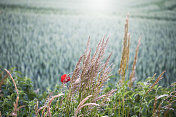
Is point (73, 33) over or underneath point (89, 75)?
underneath

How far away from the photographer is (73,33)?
11.5ft

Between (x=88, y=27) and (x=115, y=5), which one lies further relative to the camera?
(x=115, y=5)

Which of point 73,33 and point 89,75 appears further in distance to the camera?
point 73,33

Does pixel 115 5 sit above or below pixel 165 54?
above

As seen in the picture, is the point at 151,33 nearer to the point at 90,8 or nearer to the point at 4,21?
the point at 90,8

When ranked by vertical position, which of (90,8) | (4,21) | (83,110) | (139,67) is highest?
(90,8)

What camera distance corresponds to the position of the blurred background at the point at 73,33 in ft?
7.05

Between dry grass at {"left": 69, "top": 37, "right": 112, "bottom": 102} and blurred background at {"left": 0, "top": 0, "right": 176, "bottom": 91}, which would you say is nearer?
dry grass at {"left": 69, "top": 37, "right": 112, "bottom": 102}

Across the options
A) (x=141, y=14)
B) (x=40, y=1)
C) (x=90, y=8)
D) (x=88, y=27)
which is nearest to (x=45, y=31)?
(x=88, y=27)

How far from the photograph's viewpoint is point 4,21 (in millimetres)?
3732

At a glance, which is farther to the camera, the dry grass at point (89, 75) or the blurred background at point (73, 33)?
the blurred background at point (73, 33)

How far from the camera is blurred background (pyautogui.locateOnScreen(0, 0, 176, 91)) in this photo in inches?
84.6

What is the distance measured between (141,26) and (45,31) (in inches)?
88.4

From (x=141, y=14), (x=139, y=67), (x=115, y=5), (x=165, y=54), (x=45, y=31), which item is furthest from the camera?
(x=141, y=14)
